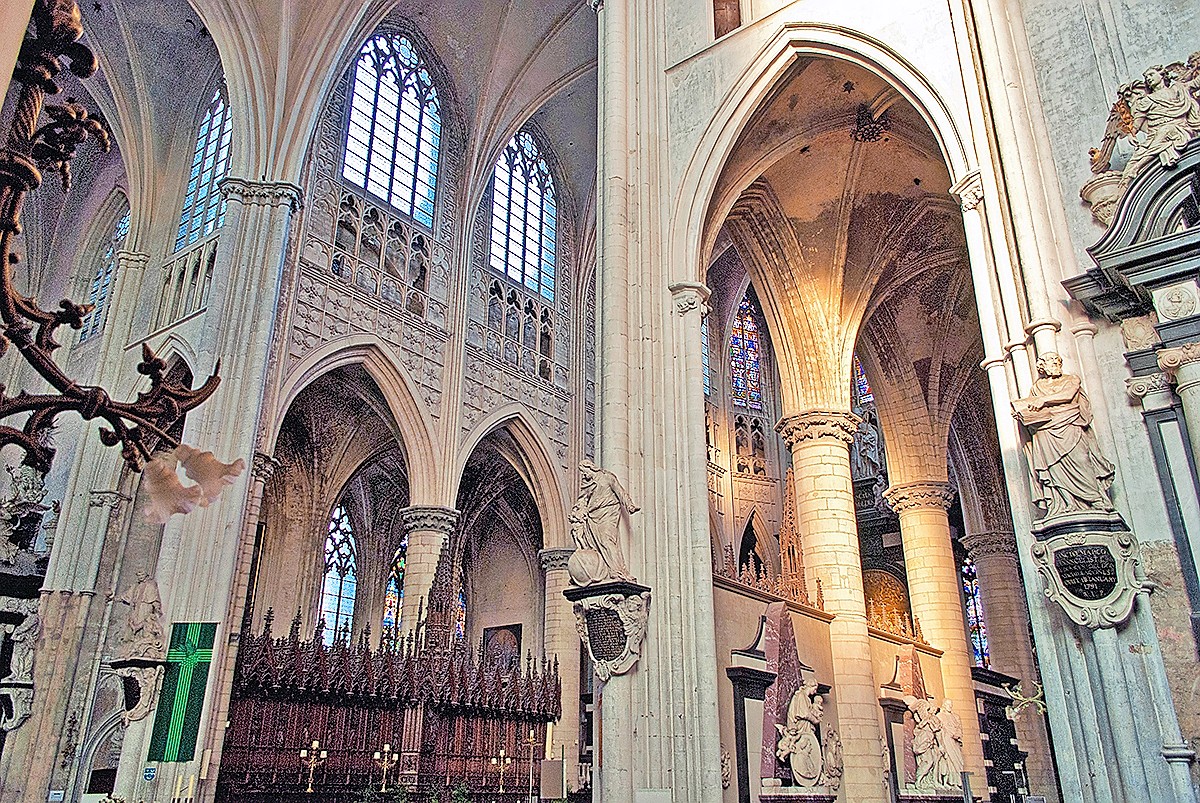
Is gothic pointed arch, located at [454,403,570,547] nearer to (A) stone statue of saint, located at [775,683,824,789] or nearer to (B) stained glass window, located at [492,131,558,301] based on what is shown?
(B) stained glass window, located at [492,131,558,301]

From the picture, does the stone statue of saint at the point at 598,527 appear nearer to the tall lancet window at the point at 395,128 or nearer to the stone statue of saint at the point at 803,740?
the stone statue of saint at the point at 803,740

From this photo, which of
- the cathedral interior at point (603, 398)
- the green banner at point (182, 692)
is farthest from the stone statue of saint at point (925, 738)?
the green banner at point (182, 692)

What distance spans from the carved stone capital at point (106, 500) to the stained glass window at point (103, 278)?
4117 mm

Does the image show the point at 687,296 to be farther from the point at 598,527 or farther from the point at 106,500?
the point at 106,500

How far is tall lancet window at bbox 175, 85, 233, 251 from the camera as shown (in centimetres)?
1616

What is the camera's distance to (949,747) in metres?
12.4

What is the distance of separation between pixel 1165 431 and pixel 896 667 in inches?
303

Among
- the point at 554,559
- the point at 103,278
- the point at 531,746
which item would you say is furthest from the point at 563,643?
the point at 103,278

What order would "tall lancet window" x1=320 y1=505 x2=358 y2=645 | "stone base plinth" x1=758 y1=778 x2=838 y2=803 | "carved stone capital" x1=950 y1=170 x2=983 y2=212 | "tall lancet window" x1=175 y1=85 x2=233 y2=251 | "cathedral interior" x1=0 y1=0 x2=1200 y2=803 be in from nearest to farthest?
"cathedral interior" x1=0 y1=0 x2=1200 y2=803, "carved stone capital" x1=950 y1=170 x2=983 y2=212, "stone base plinth" x1=758 y1=778 x2=838 y2=803, "tall lancet window" x1=175 y1=85 x2=233 y2=251, "tall lancet window" x1=320 y1=505 x2=358 y2=645

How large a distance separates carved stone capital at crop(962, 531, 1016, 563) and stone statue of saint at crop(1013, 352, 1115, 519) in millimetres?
11697

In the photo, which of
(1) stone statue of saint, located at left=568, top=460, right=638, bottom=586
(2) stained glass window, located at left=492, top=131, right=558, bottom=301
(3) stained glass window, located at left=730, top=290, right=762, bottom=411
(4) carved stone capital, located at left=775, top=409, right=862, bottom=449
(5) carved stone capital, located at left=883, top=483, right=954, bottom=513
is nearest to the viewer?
(1) stone statue of saint, located at left=568, top=460, right=638, bottom=586

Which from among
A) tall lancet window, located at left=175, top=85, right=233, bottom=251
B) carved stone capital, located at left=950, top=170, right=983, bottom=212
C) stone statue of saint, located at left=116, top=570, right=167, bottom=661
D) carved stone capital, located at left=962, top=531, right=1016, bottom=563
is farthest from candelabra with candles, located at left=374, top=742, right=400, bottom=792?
carved stone capital, located at left=962, top=531, right=1016, bottom=563

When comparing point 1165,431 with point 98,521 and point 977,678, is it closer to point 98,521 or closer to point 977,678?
point 977,678

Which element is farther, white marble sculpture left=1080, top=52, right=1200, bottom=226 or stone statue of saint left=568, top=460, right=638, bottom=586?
stone statue of saint left=568, top=460, right=638, bottom=586
